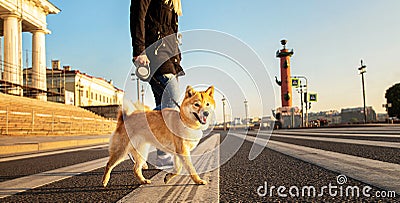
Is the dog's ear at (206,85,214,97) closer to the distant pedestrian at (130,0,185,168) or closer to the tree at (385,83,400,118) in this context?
the distant pedestrian at (130,0,185,168)

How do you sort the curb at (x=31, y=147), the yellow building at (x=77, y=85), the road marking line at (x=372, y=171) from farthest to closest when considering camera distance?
the yellow building at (x=77, y=85), the curb at (x=31, y=147), the road marking line at (x=372, y=171)

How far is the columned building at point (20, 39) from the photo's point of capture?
1355 inches

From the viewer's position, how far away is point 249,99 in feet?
12.4

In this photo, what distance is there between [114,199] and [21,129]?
16.9 meters

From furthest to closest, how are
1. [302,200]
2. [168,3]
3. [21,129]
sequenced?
[21,129] → [168,3] → [302,200]

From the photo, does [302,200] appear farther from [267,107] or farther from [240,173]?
[267,107]

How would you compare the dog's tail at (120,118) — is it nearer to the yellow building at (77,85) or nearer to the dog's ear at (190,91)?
the dog's ear at (190,91)

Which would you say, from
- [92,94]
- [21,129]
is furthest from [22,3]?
[92,94]

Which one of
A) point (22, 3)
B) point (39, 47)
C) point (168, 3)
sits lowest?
point (168, 3)

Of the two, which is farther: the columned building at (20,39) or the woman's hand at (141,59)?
the columned building at (20,39)

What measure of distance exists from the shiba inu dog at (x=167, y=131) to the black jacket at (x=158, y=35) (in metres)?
1.10

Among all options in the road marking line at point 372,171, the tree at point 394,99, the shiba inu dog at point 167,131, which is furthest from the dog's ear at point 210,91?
the tree at point 394,99

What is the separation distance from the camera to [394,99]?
66562mm

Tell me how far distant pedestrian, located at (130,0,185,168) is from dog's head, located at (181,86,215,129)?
0.93 m
